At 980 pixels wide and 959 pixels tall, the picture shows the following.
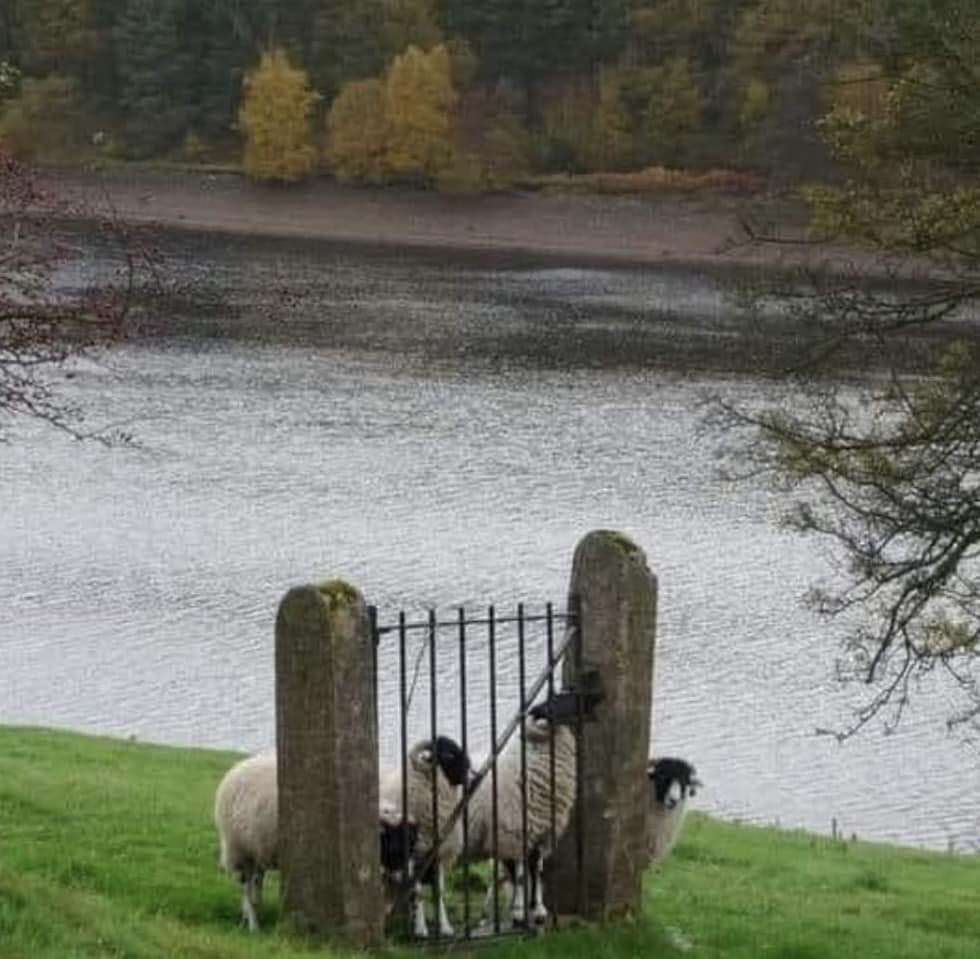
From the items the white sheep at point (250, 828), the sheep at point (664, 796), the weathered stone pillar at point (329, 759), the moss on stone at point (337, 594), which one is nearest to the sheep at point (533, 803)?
the sheep at point (664, 796)

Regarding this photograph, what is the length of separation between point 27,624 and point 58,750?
12.4 meters

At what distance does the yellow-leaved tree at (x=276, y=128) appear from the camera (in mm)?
113875

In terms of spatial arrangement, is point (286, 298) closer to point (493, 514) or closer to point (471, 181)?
point (493, 514)

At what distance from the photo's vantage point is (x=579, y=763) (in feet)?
38.5

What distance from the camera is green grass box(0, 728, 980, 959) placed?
9609 millimetres

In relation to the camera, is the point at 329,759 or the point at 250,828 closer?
the point at 329,759

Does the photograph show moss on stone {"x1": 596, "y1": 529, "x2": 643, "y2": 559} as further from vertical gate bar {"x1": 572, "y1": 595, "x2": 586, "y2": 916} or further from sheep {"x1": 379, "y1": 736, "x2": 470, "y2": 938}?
sheep {"x1": 379, "y1": 736, "x2": 470, "y2": 938}

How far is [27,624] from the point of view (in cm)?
3200

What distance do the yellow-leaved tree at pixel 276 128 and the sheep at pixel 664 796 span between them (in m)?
103

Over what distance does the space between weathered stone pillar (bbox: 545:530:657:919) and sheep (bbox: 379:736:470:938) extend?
76 cm

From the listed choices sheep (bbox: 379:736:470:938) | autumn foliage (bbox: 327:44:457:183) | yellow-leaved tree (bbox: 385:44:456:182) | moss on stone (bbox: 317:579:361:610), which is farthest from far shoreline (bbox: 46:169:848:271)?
moss on stone (bbox: 317:579:361:610)

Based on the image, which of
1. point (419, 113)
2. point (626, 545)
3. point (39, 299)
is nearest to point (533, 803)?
point (626, 545)

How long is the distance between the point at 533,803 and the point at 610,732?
0.56 metres

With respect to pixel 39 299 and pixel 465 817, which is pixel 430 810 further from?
pixel 39 299
